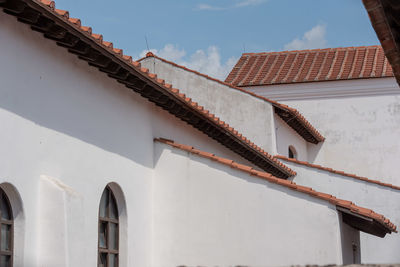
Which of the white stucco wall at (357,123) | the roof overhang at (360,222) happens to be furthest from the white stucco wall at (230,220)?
the white stucco wall at (357,123)

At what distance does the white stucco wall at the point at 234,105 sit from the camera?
2111 cm

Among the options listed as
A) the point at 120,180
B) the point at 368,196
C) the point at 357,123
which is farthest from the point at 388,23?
the point at 357,123

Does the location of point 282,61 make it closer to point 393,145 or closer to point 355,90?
point 355,90

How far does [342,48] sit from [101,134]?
17.9 meters

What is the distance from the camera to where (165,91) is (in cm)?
1341

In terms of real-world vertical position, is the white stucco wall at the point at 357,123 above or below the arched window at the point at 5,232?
above

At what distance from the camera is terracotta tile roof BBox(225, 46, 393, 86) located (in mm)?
25531

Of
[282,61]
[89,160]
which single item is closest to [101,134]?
[89,160]

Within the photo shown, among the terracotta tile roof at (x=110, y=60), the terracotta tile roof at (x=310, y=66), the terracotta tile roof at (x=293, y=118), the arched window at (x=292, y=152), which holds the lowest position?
the terracotta tile roof at (x=110, y=60)

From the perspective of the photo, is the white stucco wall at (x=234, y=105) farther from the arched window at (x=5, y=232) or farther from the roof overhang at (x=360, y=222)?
the arched window at (x=5, y=232)

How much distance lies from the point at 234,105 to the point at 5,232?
12.3 m

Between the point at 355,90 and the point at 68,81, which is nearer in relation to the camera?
the point at 68,81

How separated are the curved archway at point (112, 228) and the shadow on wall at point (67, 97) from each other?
2.47 feet

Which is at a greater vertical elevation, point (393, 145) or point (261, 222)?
point (393, 145)
